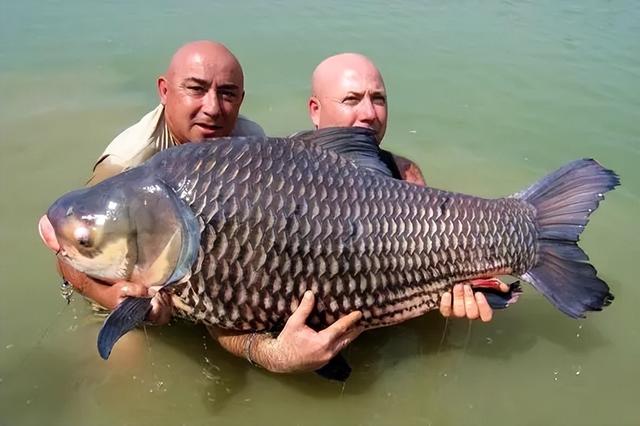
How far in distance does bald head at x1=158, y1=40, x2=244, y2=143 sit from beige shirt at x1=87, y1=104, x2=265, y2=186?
0.52ft

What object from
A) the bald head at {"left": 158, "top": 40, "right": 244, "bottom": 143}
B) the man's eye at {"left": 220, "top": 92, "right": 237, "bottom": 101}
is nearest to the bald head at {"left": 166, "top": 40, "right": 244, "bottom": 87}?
the bald head at {"left": 158, "top": 40, "right": 244, "bottom": 143}

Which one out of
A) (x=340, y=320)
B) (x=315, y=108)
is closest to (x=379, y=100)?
(x=315, y=108)

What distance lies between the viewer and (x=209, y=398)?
2.98 metres

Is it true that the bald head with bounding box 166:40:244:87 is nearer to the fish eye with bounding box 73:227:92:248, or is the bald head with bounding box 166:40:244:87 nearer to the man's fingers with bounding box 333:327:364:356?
the fish eye with bounding box 73:227:92:248

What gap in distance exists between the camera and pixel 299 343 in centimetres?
257

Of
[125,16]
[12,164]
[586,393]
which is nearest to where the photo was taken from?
[586,393]

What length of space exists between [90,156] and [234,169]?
3294mm

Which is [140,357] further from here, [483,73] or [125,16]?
[125,16]

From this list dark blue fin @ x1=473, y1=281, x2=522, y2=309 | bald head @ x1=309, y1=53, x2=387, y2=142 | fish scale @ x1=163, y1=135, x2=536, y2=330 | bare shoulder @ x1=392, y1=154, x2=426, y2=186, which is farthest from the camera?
bare shoulder @ x1=392, y1=154, x2=426, y2=186

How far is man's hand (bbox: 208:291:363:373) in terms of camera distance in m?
2.53

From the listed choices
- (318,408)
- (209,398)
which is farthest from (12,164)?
(318,408)

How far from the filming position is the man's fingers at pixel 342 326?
101 inches

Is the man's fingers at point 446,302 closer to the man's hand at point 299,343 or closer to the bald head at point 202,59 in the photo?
the man's hand at point 299,343

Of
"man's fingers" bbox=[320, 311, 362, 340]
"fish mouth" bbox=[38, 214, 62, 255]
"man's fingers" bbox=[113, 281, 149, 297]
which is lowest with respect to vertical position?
"man's fingers" bbox=[320, 311, 362, 340]
